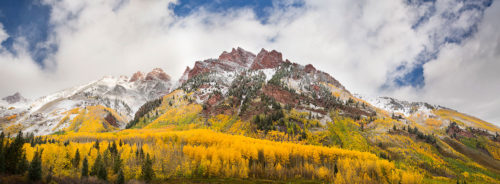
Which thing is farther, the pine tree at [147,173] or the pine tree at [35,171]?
the pine tree at [147,173]

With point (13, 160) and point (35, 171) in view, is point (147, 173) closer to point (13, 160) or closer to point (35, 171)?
point (35, 171)

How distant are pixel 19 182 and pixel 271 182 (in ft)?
210

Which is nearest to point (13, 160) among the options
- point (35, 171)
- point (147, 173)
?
point (35, 171)

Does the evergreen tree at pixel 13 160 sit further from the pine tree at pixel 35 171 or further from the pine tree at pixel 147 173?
the pine tree at pixel 147 173

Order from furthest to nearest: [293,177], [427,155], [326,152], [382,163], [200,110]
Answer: [200,110] → [427,155] → [326,152] → [382,163] → [293,177]

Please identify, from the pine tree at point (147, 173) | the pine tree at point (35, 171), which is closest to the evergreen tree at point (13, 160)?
the pine tree at point (35, 171)

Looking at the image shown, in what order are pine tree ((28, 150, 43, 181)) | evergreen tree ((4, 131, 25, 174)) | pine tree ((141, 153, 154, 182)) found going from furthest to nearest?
pine tree ((141, 153, 154, 182))
evergreen tree ((4, 131, 25, 174))
pine tree ((28, 150, 43, 181))

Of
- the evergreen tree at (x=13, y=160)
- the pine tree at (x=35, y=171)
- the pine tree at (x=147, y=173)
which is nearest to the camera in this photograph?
the pine tree at (x=35, y=171)

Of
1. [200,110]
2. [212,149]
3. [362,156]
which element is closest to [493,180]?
[362,156]

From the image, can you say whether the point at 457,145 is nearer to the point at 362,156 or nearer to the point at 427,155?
the point at 427,155

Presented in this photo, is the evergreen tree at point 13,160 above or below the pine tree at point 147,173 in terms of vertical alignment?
above

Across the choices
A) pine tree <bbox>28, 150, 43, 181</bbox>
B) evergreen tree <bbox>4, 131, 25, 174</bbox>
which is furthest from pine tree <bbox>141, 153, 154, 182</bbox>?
evergreen tree <bbox>4, 131, 25, 174</bbox>

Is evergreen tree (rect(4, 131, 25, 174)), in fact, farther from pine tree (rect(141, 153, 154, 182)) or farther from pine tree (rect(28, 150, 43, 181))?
pine tree (rect(141, 153, 154, 182))

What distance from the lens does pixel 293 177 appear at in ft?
277
